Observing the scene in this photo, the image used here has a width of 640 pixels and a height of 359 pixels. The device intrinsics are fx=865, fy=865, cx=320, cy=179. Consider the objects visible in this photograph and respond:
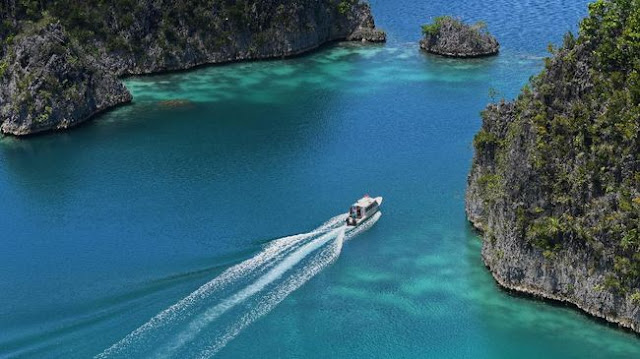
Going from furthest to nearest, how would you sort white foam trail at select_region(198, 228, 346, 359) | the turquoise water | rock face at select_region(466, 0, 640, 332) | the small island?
the small island < the turquoise water < white foam trail at select_region(198, 228, 346, 359) < rock face at select_region(466, 0, 640, 332)

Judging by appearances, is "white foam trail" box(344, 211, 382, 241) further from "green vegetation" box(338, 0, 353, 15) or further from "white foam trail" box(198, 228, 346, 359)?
"green vegetation" box(338, 0, 353, 15)

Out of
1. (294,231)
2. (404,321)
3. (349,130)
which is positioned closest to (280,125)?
(349,130)

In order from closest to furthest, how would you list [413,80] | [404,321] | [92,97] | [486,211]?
[404,321] → [486,211] → [92,97] → [413,80]

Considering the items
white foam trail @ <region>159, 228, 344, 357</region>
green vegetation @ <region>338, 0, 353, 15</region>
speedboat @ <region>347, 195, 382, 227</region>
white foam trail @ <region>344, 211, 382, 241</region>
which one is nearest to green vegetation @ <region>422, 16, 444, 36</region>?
green vegetation @ <region>338, 0, 353, 15</region>

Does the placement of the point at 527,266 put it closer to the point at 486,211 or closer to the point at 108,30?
the point at 486,211

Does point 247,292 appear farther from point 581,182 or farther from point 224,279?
point 581,182

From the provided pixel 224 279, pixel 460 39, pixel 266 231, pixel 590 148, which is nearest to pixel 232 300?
pixel 224 279
